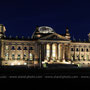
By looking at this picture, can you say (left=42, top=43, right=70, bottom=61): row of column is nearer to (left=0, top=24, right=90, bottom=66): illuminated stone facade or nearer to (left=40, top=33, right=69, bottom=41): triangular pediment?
(left=0, top=24, right=90, bottom=66): illuminated stone facade

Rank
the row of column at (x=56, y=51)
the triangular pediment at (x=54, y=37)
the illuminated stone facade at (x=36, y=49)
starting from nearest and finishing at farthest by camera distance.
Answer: the illuminated stone facade at (x=36, y=49)
the row of column at (x=56, y=51)
the triangular pediment at (x=54, y=37)

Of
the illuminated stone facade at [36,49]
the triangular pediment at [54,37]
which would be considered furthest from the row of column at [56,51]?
the triangular pediment at [54,37]

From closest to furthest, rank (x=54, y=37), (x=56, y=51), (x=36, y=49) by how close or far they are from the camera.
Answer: (x=54, y=37) → (x=56, y=51) → (x=36, y=49)

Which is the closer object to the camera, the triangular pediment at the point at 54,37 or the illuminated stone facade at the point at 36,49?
the illuminated stone facade at the point at 36,49

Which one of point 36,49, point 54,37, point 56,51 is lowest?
point 56,51

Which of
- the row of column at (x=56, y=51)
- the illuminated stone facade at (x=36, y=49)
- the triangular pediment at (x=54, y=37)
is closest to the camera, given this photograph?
the illuminated stone facade at (x=36, y=49)

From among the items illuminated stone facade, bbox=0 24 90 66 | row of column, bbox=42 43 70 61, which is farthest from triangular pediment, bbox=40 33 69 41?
row of column, bbox=42 43 70 61

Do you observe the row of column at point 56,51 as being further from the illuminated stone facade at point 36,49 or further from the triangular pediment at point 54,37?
the triangular pediment at point 54,37

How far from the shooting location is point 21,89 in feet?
87.9

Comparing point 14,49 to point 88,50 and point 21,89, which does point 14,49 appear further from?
point 21,89

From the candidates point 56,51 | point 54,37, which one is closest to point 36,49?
point 56,51

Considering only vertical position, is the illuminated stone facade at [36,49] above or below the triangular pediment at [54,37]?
below

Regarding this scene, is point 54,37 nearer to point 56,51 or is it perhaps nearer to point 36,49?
point 56,51

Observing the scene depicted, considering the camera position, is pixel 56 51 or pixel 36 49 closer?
pixel 56 51
